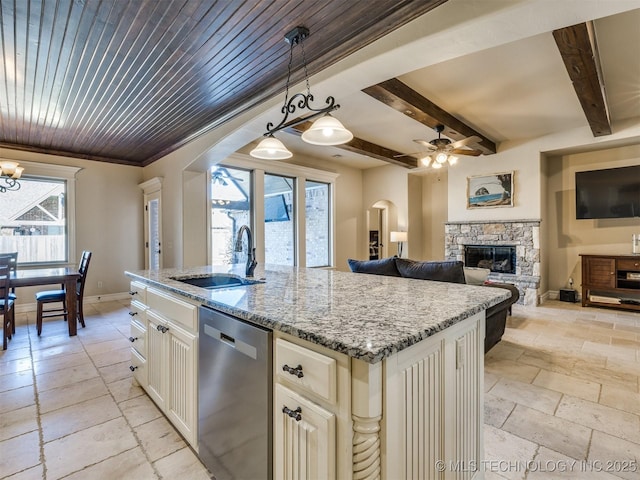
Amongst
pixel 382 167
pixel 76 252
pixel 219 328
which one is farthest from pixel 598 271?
pixel 76 252

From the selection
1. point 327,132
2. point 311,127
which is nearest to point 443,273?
point 327,132

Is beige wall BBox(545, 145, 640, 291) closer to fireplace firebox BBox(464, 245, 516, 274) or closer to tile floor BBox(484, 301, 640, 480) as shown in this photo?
fireplace firebox BBox(464, 245, 516, 274)

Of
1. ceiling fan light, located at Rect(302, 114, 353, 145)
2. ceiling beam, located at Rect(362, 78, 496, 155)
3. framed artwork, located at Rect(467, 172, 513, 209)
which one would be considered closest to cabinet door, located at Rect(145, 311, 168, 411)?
ceiling fan light, located at Rect(302, 114, 353, 145)

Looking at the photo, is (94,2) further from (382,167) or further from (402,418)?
(382,167)

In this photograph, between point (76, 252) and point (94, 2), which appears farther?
point (76, 252)

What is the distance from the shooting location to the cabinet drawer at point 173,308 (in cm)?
169

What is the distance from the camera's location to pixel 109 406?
231 cm

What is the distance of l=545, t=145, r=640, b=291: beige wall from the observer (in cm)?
523

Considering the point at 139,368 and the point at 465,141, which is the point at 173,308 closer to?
the point at 139,368

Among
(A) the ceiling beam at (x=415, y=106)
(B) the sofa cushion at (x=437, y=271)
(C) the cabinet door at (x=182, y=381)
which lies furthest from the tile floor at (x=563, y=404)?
(A) the ceiling beam at (x=415, y=106)

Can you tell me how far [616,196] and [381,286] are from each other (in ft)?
18.0

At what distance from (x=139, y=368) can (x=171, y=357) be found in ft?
2.61

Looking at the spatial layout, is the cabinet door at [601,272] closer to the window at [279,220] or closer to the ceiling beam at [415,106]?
the ceiling beam at [415,106]

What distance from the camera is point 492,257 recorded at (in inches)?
237
